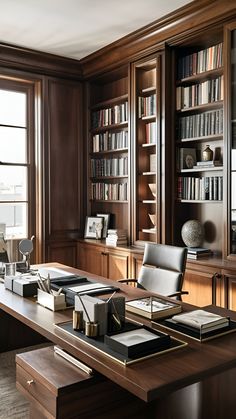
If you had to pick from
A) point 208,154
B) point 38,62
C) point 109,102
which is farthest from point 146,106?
point 38,62

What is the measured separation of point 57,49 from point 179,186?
6.65 feet

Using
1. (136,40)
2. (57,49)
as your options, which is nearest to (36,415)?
(136,40)

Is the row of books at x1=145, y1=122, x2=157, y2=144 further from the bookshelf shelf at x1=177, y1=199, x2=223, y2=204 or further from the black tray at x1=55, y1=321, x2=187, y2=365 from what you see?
the black tray at x1=55, y1=321, x2=187, y2=365

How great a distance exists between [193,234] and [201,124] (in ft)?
3.24

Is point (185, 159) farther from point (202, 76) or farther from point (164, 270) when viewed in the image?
point (164, 270)

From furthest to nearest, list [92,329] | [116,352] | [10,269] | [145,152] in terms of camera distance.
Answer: [145,152] → [10,269] → [92,329] → [116,352]

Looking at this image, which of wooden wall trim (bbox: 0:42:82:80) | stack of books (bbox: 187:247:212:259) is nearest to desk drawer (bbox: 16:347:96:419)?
stack of books (bbox: 187:247:212:259)

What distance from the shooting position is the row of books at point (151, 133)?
4.16m

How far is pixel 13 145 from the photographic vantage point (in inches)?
189

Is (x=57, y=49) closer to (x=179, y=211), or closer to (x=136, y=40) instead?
(x=136, y=40)

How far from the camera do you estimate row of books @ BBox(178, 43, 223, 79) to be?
3.58m

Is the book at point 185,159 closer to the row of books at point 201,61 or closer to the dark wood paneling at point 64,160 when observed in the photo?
the row of books at point 201,61

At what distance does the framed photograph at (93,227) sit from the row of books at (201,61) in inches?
73.4

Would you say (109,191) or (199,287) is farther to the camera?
(109,191)
